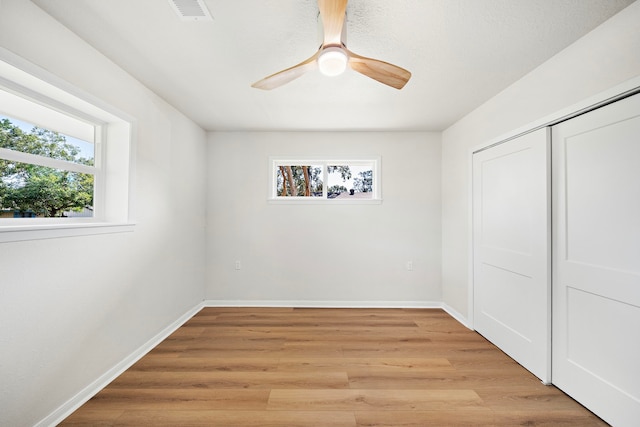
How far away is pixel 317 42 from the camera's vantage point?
1786 millimetres

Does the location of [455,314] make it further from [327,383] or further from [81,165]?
[81,165]

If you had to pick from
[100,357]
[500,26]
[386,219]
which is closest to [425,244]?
[386,219]

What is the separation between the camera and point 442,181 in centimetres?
368

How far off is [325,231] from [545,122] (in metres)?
2.50

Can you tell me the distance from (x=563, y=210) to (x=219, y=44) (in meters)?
2.62

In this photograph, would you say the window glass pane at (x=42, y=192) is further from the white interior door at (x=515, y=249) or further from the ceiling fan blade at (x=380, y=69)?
the white interior door at (x=515, y=249)

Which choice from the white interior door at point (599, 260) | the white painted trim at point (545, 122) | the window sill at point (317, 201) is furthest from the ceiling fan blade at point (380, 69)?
the window sill at point (317, 201)

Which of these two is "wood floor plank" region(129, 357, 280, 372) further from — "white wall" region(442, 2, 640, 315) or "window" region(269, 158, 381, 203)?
"white wall" region(442, 2, 640, 315)

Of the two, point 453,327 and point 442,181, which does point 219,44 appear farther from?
point 453,327

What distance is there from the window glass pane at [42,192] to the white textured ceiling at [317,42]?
0.90 meters

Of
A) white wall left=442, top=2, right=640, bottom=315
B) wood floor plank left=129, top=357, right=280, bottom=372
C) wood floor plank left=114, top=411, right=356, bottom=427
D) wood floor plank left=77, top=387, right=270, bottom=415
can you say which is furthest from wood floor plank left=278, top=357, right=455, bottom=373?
white wall left=442, top=2, right=640, bottom=315

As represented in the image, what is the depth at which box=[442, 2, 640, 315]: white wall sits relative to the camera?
1.52 m

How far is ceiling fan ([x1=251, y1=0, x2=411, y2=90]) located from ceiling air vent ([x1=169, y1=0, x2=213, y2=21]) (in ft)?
1.47

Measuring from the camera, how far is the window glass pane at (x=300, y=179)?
12.7ft
